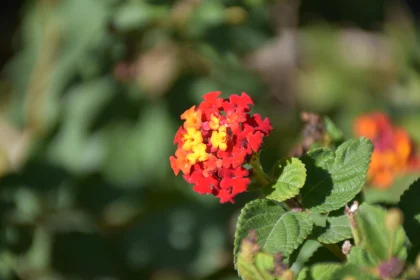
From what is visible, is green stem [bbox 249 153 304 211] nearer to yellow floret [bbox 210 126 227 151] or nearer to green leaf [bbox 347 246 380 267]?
yellow floret [bbox 210 126 227 151]

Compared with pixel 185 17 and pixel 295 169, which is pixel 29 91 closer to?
pixel 185 17

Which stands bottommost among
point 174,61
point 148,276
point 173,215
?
point 148,276

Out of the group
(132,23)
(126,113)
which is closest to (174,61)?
(126,113)

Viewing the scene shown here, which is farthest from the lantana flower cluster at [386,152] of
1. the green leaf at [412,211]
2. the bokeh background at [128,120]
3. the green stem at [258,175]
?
the green stem at [258,175]

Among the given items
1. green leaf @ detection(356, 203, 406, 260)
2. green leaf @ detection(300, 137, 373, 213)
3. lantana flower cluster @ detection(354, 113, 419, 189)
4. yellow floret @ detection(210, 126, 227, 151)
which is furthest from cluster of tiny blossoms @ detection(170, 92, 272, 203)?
lantana flower cluster @ detection(354, 113, 419, 189)

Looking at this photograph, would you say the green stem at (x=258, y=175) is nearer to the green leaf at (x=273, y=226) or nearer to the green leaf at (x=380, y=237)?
the green leaf at (x=273, y=226)
